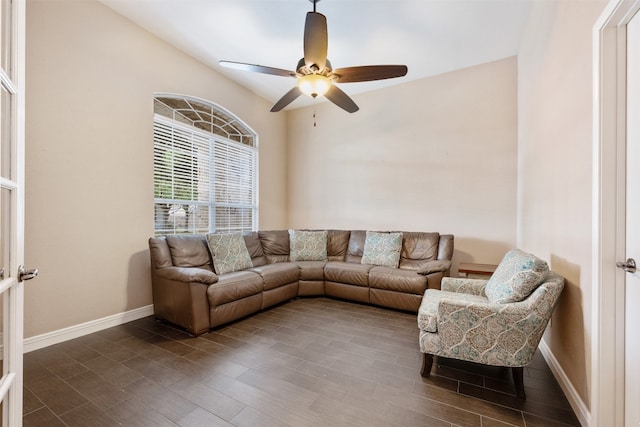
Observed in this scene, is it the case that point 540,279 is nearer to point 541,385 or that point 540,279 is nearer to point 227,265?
point 541,385

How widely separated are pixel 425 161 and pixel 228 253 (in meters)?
3.21

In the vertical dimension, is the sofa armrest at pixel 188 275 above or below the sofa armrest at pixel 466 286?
above

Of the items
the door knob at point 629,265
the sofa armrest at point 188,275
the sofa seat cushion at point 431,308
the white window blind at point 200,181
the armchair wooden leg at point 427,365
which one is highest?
the white window blind at point 200,181

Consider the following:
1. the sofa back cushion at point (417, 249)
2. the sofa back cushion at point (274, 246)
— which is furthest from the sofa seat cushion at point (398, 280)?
the sofa back cushion at point (274, 246)

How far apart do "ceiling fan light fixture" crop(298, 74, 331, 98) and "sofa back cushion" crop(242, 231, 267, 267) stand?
90.4 inches

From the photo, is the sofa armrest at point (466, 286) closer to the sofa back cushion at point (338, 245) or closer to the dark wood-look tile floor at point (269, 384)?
the dark wood-look tile floor at point (269, 384)

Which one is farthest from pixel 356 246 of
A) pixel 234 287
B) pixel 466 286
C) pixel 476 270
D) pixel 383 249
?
pixel 234 287

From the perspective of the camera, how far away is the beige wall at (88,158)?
2375 millimetres

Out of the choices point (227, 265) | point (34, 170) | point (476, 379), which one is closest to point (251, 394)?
point (476, 379)

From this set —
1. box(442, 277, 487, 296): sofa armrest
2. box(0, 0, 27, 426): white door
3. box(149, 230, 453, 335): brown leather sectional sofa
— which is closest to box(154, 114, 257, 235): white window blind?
box(149, 230, 453, 335): brown leather sectional sofa

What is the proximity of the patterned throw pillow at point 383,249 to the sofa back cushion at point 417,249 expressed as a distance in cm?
13

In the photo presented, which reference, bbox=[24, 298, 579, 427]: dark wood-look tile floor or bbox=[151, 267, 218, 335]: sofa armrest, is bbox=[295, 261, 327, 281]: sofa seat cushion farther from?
bbox=[151, 267, 218, 335]: sofa armrest

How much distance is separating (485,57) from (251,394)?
469cm

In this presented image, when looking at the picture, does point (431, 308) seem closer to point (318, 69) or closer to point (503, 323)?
point (503, 323)
